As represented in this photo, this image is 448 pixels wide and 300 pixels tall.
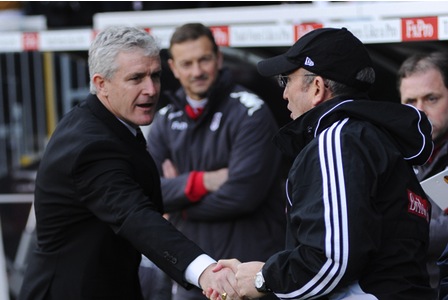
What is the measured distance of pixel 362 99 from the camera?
117 inches

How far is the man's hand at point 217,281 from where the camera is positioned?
3.34 m

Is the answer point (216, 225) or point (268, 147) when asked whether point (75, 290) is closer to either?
point (216, 225)

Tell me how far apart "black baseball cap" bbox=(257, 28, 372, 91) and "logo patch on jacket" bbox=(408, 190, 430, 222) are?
41cm

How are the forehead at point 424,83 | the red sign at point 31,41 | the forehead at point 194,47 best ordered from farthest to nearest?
the red sign at point 31,41 → the forehead at point 194,47 → the forehead at point 424,83

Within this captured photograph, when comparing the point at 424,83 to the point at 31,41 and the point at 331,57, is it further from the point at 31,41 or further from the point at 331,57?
the point at 31,41

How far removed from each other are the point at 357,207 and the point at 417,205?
0.30 metres

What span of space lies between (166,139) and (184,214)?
1.50ft

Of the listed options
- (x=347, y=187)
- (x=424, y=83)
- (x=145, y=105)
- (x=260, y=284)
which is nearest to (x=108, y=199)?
(x=145, y=105)

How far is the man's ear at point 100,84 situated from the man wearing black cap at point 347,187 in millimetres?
878

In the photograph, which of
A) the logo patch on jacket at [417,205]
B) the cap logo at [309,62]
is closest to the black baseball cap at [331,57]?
the cap logo at [309,62]

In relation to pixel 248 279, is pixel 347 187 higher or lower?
higher

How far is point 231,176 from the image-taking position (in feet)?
15.0

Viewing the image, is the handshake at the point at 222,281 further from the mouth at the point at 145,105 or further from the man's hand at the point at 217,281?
the mouth at the point at 145,105

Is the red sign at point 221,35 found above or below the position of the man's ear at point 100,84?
above
